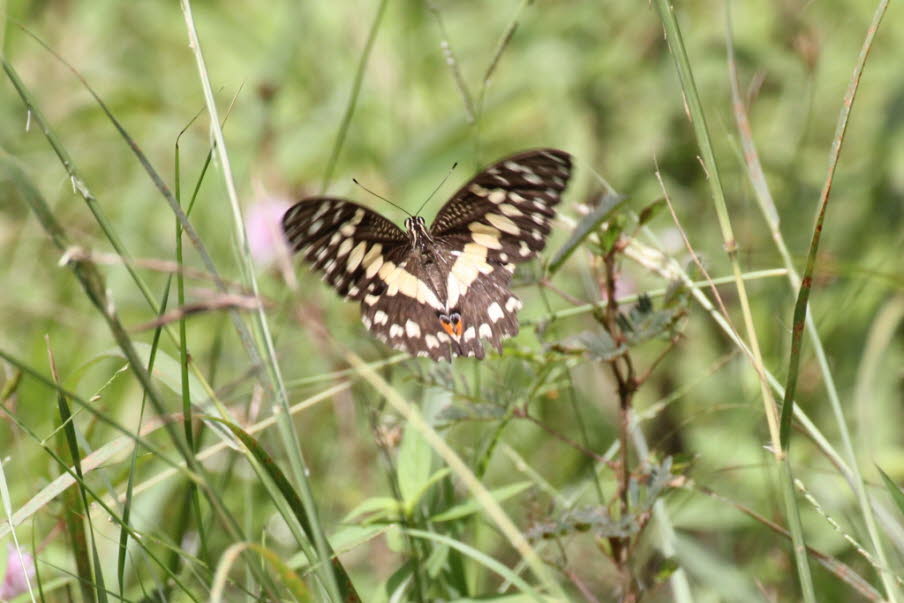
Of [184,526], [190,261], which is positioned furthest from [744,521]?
[190,261]

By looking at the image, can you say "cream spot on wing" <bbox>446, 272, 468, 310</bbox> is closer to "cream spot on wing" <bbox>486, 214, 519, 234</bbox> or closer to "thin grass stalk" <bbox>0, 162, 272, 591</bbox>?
"cream spot on wing" <bbox>486, 214, 519, 234</bbox>

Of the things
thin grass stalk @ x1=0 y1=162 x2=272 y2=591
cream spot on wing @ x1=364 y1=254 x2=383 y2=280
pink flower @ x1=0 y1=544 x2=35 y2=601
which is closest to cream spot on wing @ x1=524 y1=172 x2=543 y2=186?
cream spot on wing @ x1=364 y1=254 x2=383 y2=280

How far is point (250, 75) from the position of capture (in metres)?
2.41

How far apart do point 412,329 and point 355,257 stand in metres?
0.22

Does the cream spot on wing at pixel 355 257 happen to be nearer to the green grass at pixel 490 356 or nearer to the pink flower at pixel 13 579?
the green grass at pixel 490 356

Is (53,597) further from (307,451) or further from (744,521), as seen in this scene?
(744,521)

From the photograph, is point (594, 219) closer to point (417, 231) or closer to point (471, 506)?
point (471, 506)

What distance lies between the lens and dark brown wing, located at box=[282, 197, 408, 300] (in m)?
1.29

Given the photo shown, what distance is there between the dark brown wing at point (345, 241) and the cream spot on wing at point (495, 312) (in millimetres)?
228

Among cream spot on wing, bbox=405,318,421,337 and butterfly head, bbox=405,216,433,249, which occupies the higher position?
butterfly head, bbox=405,216,433,249

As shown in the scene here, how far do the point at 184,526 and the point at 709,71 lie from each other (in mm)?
1424

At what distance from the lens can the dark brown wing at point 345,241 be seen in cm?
129

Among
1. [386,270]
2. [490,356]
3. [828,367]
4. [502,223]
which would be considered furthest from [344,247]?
[828,367]

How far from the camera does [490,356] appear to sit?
1.14m
